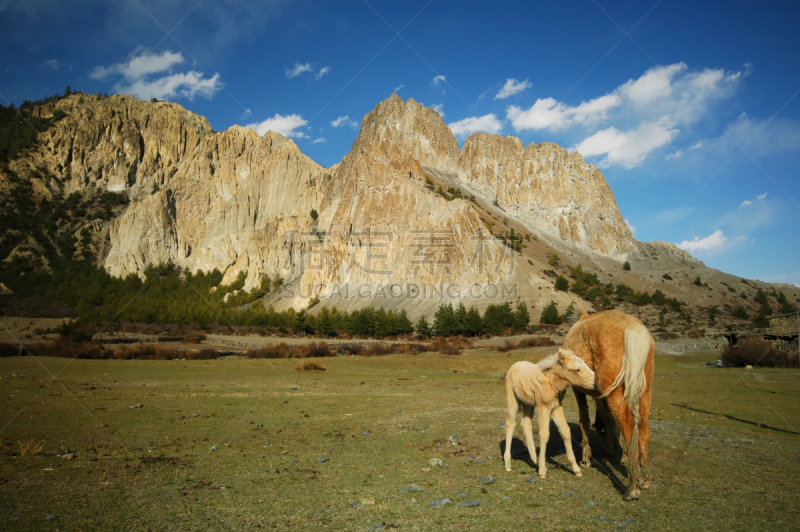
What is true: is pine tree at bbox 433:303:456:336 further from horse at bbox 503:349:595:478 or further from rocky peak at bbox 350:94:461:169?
rocky peak at bbox 350:94:461:169

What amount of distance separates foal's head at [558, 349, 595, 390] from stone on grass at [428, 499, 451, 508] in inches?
109

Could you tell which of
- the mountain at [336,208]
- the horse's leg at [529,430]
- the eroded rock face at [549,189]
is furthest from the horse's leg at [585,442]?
the eroded rock face at [549,189]

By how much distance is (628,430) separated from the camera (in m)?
6.54

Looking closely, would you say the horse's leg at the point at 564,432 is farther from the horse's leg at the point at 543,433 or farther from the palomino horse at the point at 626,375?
the palomino horse at the point at 626,375

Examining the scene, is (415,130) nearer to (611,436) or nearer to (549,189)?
(549,189)

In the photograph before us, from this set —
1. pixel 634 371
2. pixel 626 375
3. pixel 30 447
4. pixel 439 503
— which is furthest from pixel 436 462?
pixel 30 447

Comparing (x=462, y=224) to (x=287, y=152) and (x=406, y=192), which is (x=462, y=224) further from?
(x=287, y=152)

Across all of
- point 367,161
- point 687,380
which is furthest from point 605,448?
point 367,161

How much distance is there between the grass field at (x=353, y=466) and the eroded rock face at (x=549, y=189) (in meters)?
126

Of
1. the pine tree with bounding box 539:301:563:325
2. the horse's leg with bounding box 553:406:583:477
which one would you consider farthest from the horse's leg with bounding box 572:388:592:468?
the pine tree with bounding box 539:301:563:325

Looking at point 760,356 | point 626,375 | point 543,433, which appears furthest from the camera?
point 760,356

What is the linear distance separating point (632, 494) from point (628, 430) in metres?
0.89

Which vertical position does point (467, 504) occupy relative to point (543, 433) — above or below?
below

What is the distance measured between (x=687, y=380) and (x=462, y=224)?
75.4 metres
